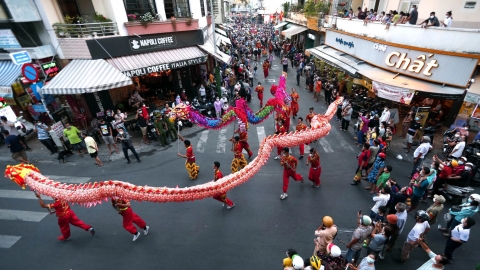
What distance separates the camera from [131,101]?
14.2 m

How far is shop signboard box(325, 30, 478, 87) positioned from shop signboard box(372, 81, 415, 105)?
3.93 ft

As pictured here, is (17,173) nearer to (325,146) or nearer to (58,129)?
(58,129)

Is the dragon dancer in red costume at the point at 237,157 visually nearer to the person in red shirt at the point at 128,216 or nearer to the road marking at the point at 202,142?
the road marking at the point at 202,142

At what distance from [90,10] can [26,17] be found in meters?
2.95

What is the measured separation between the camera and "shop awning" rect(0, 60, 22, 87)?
38.7 feet

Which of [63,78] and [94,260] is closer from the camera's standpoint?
[94,260]

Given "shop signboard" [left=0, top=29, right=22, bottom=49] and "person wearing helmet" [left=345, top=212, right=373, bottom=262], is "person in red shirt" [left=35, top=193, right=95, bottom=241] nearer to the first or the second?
"person wearing helmet" [left=345, top=212, right=373, bottom=262]

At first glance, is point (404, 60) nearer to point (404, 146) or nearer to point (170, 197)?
point (404, 146)

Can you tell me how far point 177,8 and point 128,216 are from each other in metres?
13.1

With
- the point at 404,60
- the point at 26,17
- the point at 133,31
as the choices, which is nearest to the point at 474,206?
the point at 404,60

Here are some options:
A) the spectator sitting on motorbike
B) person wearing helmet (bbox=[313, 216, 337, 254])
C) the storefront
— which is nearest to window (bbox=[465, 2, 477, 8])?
the storefront

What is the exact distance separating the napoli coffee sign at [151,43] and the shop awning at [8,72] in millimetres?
5613

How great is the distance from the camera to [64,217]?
19.7 feet

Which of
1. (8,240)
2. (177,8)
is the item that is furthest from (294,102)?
(8,240)
